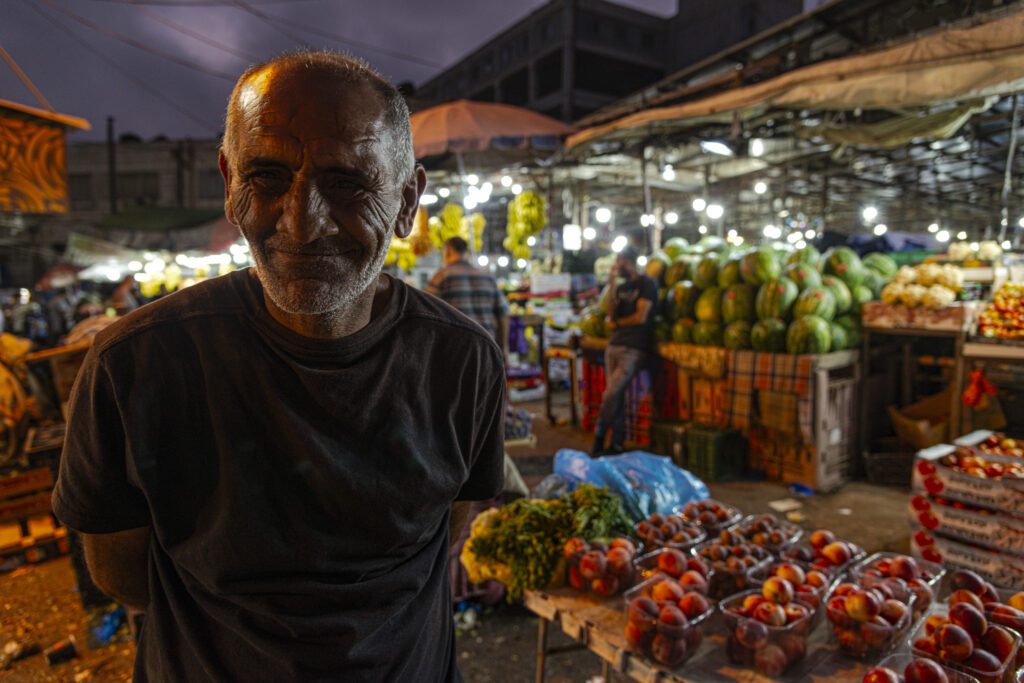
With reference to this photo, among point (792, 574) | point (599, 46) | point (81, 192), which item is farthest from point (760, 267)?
point (599, 46)

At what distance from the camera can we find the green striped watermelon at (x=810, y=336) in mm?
5680

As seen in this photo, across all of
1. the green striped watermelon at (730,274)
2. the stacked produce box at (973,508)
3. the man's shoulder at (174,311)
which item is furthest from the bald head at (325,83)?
the green striped watermelon at (730,274)

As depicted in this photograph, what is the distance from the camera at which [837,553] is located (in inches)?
99.7

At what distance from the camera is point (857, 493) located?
224 inches

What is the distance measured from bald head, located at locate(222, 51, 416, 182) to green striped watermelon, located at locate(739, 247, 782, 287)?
5.99 meters

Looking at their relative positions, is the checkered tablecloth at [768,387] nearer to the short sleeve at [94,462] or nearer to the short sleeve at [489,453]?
the short sleeve at [489,453]

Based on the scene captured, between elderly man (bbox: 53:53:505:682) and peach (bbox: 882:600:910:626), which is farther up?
elderly man (bbox: 53:53:505:682)

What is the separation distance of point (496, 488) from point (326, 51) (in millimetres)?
1223

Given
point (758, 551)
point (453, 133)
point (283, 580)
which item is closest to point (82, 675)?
point (283, 580)

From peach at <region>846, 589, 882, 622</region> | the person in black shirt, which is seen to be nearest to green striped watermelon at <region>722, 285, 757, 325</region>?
the person in black shirt

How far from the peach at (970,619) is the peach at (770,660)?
57 centimetres

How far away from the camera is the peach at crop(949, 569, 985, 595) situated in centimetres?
218

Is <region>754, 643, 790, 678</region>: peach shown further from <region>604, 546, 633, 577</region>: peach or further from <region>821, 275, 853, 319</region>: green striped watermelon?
<region>821, 275, 853, 319</region>: green striped watermelon

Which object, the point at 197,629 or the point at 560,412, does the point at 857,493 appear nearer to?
the point at 560,412
